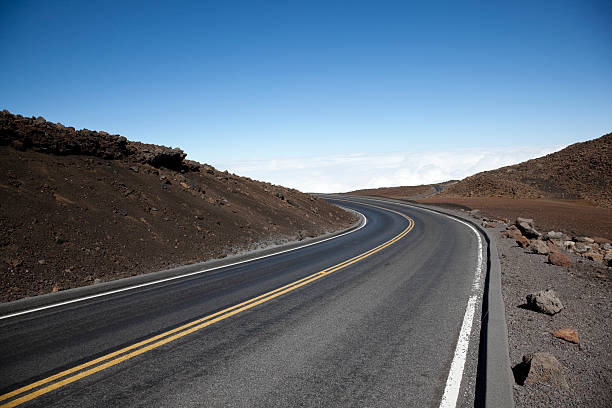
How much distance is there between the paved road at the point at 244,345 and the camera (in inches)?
148

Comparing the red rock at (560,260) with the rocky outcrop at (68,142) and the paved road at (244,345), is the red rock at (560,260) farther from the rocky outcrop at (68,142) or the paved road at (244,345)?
the rocky outcrop at (68,142)

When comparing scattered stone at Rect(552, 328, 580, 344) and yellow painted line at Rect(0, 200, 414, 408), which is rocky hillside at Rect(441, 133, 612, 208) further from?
yellow painted line at Rect(0, 200, 414, 408)

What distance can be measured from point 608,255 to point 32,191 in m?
19.8

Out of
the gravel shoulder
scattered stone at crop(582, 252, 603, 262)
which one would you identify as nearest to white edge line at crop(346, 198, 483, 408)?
the gravel shoulder

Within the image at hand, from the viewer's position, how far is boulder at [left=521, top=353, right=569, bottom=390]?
3.86 meters

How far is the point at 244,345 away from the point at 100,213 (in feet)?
33.6

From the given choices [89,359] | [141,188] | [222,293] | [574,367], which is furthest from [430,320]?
[141,188]

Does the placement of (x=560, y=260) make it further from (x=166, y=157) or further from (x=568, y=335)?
(x=166, y=157)

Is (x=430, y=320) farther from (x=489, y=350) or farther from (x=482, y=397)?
(x=482, y=397)

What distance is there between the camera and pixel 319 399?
364 cm

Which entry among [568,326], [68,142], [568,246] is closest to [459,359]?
[568,326]

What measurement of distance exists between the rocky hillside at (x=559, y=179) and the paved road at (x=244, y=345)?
57323mm

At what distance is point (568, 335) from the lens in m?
5.11

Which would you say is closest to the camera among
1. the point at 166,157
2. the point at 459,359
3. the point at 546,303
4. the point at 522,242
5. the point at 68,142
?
the point at 459,359
